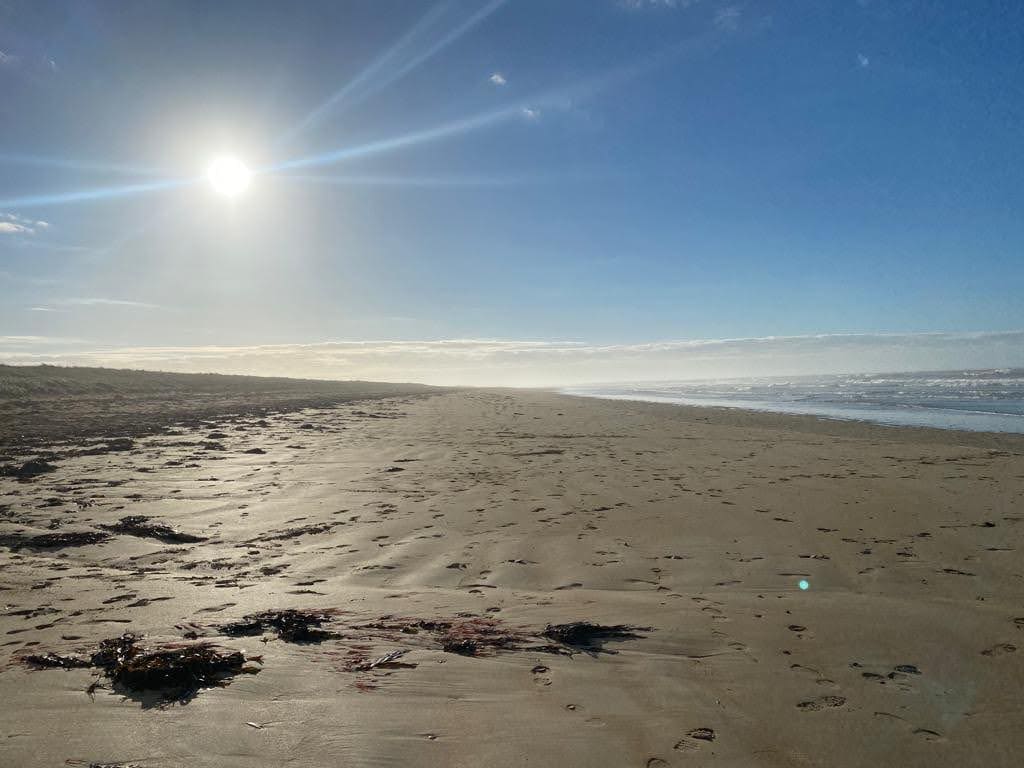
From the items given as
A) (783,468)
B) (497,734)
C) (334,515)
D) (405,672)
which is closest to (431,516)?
A: (334,515)

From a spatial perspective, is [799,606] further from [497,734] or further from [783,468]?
[783,468]

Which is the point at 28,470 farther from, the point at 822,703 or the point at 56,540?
the point at 822,703

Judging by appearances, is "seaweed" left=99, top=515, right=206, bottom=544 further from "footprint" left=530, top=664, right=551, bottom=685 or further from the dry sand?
"footprint" left=530, top=664, right=551, bottom=685

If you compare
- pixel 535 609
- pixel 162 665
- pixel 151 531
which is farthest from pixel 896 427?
pixel 162 665

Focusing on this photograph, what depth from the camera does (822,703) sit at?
3051 mm

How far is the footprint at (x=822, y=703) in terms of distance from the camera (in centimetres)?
300

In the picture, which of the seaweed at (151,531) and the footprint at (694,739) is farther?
the seaweed at (151,531)

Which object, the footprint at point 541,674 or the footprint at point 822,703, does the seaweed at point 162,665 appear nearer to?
the footprint at point 541,674

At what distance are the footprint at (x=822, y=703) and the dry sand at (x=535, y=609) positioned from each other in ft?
0.05

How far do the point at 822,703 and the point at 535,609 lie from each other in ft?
6.34

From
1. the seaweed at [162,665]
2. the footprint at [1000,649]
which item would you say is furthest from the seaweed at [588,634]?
the footprint at [1000,649]

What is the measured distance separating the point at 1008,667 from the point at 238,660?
452cm

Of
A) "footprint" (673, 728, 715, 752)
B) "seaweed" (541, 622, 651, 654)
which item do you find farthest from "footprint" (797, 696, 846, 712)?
"seaweed" (541, 622, 651, 654)

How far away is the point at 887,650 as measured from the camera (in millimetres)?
3676
